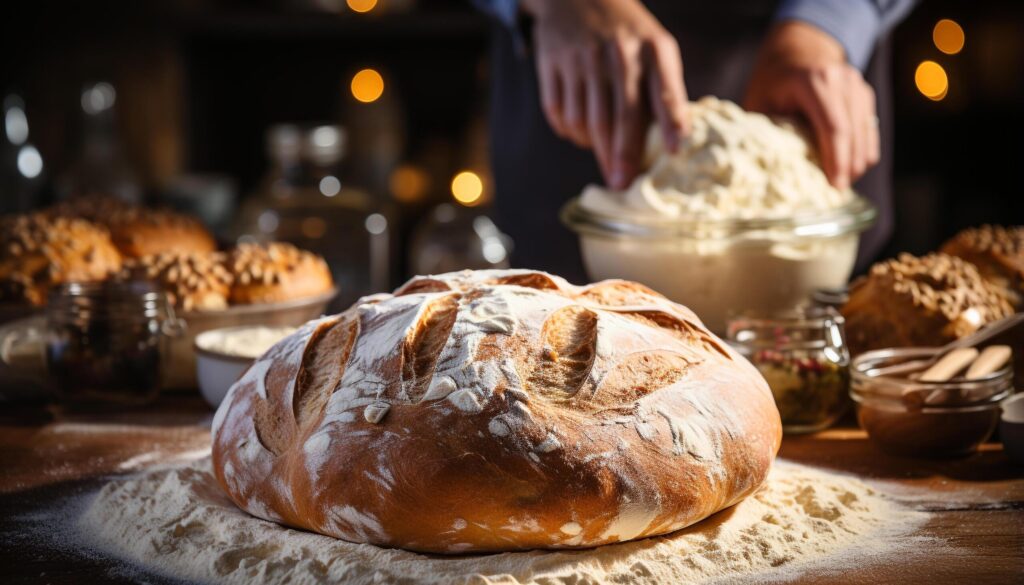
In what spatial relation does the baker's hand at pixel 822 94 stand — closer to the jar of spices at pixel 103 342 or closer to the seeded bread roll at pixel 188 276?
the seeded bread roll at pixel 188 276

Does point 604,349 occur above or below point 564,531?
above

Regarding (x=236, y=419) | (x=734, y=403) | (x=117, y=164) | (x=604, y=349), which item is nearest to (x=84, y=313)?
(x=236, y=419)

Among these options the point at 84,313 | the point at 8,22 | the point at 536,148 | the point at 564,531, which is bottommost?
the point at 564,531

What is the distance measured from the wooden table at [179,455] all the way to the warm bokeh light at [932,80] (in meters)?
2.71

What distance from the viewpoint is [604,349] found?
104cm

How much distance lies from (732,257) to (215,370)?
2.30 ft

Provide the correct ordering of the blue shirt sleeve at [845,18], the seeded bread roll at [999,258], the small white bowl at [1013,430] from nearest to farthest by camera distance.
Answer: the small white bowl at [1013,430], the seeded bread roll at [999,258], the blue shirt sleeve at [845,18]

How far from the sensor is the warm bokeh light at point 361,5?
386 cm

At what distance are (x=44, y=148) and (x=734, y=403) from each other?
352 cm

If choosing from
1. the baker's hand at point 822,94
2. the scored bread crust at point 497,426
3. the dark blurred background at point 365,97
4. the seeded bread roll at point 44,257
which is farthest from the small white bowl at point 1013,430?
the dark blurred background at point 365,97

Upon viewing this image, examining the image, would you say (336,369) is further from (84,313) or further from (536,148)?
(536,148)

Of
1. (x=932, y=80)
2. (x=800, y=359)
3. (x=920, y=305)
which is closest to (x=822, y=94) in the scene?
(x=920, y=305)

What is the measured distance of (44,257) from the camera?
1783 millimetres

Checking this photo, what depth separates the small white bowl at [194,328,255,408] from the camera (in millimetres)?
1415
